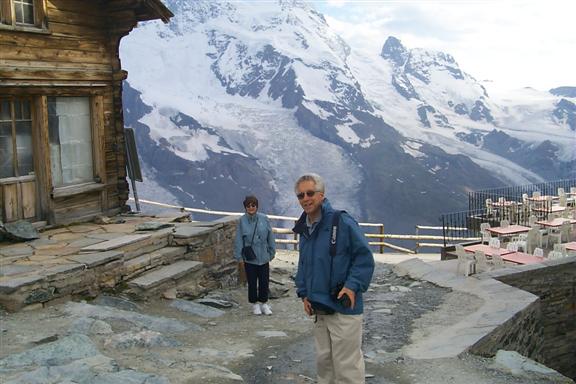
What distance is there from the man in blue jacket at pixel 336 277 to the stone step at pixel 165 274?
425 cm

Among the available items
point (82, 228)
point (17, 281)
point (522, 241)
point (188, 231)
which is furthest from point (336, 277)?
point (522, 241)

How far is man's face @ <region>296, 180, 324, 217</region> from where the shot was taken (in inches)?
173

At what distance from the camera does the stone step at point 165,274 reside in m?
8.13

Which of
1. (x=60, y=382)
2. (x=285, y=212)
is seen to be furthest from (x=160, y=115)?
(x=60, y=382)

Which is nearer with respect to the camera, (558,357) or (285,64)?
(558,357)

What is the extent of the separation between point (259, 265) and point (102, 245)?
89.2 inches

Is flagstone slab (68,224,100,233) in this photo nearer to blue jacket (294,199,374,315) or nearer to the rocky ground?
the rocky ground

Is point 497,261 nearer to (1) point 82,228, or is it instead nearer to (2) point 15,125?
(1) point 82,228

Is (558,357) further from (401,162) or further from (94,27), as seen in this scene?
(401,162)

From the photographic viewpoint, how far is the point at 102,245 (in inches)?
Answer: 335

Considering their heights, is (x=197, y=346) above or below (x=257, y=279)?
below

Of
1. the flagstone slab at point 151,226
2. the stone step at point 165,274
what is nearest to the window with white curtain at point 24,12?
the flagstone slab at point 151,226

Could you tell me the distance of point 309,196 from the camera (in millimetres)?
4402

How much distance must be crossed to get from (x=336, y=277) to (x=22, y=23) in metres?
8.16
